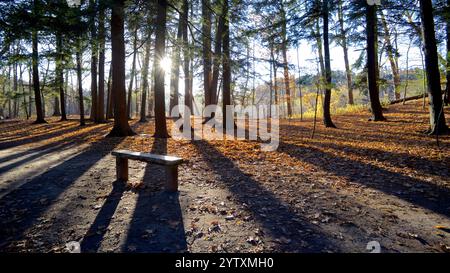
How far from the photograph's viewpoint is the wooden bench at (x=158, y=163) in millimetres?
4707

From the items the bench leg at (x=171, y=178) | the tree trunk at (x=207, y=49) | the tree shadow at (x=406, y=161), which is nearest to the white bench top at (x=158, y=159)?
the bench leg at (x=171, y=178)

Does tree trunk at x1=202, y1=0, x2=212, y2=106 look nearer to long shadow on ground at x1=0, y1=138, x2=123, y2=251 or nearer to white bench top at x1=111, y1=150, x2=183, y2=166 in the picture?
long shadow on ground at x1=0, y1=138, x2=123, y2=251

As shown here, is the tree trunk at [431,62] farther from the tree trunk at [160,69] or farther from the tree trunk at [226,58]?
the tree trunk at [160,69]

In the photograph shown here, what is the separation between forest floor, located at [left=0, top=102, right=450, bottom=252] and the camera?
3256mm

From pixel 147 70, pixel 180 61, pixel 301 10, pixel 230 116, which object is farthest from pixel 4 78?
pixel 301 10

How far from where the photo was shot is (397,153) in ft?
23.7

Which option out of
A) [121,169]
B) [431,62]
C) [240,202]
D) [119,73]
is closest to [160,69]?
[119,73]

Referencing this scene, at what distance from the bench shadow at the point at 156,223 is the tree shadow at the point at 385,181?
12.6 ft

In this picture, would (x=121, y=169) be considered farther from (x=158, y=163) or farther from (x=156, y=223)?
(x=156, y=223)

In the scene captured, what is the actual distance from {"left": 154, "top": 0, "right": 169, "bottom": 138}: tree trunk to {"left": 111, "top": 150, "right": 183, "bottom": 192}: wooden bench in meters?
5.45

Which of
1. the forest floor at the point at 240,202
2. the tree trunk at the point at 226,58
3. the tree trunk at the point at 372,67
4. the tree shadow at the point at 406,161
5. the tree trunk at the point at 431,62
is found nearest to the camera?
the forest floor at the point at 240,202

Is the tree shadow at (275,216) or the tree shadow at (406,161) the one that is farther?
the tree shadow at (406,161)

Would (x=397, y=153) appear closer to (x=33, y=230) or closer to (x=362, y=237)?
(x=362, y=237)
